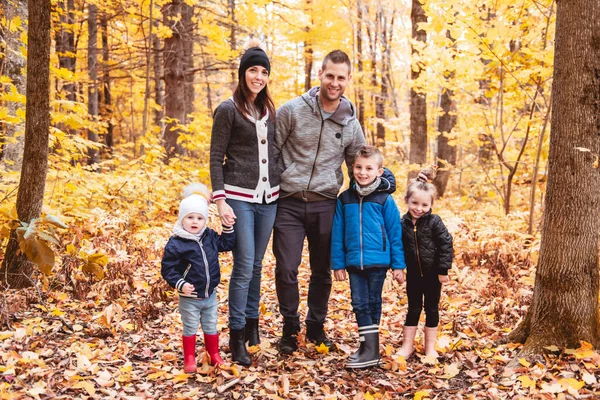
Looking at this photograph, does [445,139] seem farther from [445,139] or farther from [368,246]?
[368,246]

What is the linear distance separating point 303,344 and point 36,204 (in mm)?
2729

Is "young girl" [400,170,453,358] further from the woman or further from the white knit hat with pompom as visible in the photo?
the white knit hat with pompom

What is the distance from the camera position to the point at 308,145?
12.5ft

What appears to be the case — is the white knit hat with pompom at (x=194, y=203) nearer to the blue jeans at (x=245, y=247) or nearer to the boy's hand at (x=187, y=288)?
the blue jeans at (x=245, y=247)

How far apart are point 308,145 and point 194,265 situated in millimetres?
1284

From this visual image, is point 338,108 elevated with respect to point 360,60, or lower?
lower

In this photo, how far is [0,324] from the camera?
386 cm

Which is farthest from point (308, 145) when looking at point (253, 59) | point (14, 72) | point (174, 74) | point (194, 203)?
point (174, 74)

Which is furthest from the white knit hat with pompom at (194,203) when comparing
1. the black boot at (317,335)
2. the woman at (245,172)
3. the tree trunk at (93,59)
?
the tree trunk at (93,59)

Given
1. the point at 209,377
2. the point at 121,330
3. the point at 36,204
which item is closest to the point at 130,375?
the point at 209,377

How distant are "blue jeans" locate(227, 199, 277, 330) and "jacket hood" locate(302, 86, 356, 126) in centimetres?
85

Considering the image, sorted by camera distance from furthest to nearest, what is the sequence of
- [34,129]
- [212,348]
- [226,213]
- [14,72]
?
[14,72]
[34,129]
[212,348]
[226,213]

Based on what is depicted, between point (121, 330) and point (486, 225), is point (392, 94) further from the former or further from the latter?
point (121, 330)

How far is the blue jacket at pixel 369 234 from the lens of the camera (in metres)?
3.71
